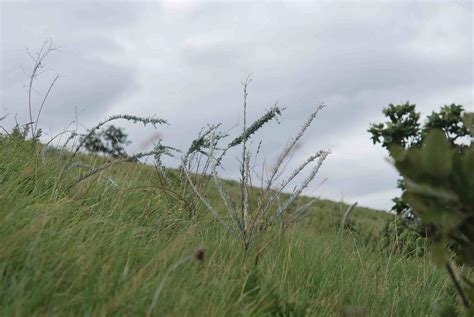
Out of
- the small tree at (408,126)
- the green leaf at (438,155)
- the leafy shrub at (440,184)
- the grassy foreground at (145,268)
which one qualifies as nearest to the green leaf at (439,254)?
the leafy shrub at (440,184)

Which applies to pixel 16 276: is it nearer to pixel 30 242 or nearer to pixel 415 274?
pixel 30 242

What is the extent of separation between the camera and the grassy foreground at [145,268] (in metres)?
2.78

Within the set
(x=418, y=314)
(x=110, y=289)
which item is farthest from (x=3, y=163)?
(x=418, y=314)

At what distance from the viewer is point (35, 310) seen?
265cm

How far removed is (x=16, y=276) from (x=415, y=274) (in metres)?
3.82

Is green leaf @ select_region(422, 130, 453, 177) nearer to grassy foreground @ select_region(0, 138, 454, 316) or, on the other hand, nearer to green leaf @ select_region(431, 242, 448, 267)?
green leaf @ select_region(431, 242, 448, 267)

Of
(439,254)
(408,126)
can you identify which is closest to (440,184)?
(439,254)

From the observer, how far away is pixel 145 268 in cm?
296

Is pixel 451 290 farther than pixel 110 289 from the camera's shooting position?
Yes

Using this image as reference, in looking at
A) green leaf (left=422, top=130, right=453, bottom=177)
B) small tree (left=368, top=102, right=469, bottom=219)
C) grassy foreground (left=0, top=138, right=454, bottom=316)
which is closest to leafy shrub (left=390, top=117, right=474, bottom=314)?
green leaf (left=422, top=130, right=453, bottom=177)

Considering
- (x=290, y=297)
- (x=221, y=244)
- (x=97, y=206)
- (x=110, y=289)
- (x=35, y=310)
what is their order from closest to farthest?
(x=35, y=310)
(x=110, y=289)
(x=290, y=297)
(x=221, y=244)
(x=97, y=206)

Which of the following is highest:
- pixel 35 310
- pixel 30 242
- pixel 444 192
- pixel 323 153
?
pixel 323 153

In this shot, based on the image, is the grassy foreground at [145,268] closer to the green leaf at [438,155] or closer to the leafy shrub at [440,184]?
the leafy shrub at [440,184]

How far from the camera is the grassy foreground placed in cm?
278
